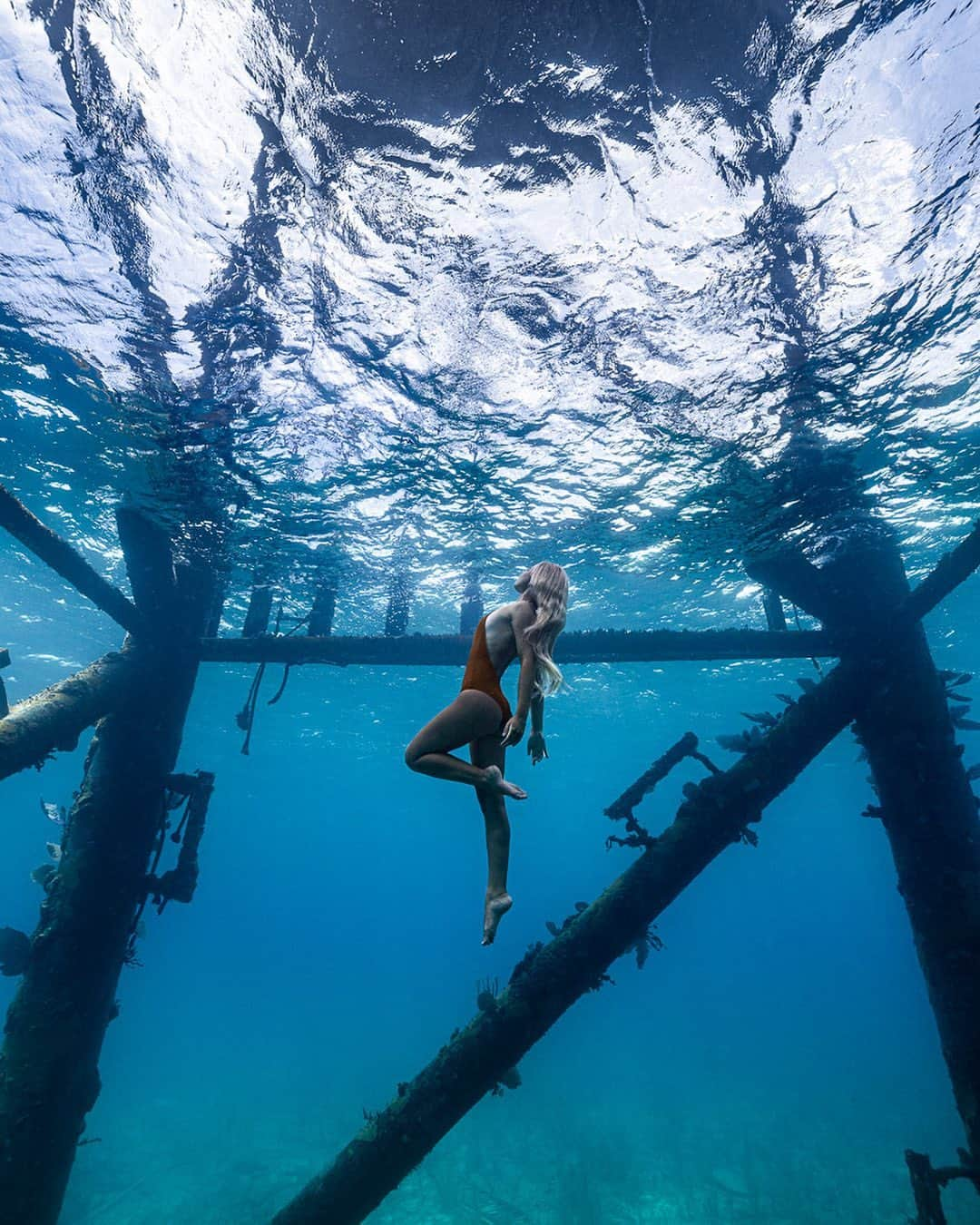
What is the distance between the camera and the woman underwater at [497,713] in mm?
3334

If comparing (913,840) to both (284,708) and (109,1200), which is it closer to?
(109,1200)

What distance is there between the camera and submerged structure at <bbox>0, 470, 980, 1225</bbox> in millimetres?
5289

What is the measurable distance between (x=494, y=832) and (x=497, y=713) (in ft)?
2.75

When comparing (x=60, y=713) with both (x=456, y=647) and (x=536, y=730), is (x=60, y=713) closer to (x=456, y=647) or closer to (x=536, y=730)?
(x=456, y=647)

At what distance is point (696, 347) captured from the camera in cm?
740

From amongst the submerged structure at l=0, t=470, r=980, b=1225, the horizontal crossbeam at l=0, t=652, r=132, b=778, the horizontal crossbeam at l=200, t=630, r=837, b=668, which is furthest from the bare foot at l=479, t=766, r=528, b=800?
the horizontal crossbeam at l=0, t=652, r=132, b=778

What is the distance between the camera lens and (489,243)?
20.0 feet

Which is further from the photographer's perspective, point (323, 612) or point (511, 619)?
point (323, 612)

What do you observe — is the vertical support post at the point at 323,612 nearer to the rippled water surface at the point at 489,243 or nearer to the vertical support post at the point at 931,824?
the rippled water surface at the point at 489,243

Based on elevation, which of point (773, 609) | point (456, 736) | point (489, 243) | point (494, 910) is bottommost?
point (494, 910)

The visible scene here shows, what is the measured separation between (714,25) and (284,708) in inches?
1296

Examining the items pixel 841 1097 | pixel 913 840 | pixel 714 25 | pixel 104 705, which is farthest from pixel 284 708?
pixel 841 1097

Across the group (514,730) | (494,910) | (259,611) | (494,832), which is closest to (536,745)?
(514,730)

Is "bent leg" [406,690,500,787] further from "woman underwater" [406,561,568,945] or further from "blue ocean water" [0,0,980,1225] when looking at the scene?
"blue ocean water" [0,0,980,1225]
